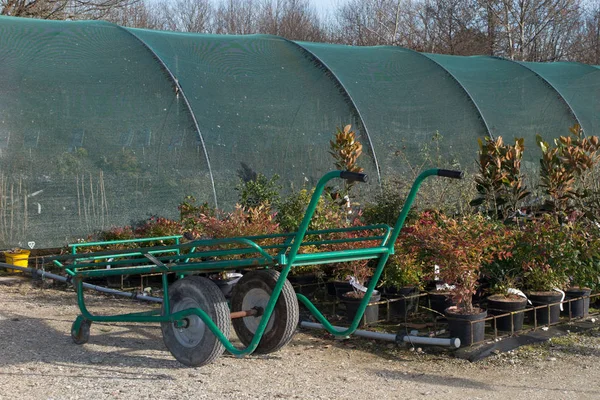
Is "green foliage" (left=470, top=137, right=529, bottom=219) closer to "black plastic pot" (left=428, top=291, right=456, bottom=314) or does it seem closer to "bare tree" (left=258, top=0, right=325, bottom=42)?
"black plastic pot" (left=428, top=291, right=456, bottom=314)

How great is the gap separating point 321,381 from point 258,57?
7.29 meters

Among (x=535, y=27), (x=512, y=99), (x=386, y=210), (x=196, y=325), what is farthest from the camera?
(x=535, y=27)

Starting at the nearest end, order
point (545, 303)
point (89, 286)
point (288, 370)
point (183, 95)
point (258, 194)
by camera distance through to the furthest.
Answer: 1. point (288, 370)
2. point (545, 303)
3. point (89, 286)
4. point (258, 194)
5. point (183, 95)

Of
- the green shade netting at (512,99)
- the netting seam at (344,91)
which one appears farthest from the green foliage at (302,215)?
the green shade netting at (512,99)

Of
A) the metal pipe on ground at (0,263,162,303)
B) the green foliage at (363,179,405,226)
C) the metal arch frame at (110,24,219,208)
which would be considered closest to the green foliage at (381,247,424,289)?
the green foliage at (363,179,405,226)

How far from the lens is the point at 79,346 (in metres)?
5.68

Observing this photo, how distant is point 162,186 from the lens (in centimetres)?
952

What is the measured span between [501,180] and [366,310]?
339cm

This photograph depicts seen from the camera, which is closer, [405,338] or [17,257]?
[405,338]

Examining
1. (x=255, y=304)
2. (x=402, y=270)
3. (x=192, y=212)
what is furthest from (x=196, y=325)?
(x=192, y=212)

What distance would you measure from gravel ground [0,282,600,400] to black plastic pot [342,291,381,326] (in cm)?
31

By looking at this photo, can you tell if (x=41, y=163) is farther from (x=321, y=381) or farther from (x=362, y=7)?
(x=362, y=7)

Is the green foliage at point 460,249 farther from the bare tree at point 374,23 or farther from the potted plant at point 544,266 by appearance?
the bare tree at point 374,23

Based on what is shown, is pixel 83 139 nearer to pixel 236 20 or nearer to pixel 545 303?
pixel 545 303
